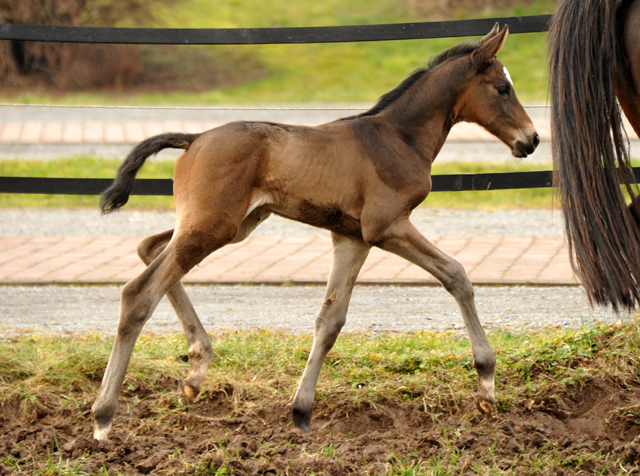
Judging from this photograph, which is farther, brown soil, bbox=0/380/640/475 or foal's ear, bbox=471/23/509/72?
foal's ear, bbox=471/23/509/72

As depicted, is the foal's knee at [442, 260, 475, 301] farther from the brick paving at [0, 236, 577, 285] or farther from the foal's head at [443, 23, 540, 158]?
the brick paving at [0, 236, 577, 285]

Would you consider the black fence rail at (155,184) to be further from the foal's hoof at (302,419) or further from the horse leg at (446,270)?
the foal's hoof at (302,419)

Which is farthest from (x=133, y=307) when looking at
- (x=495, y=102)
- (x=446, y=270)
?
(x=495, y=102)

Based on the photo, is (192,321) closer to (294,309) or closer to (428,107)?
(428,107)

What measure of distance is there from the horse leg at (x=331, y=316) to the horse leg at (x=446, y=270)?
0.84 ft

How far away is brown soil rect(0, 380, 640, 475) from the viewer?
2.93m

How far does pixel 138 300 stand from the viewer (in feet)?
10.3

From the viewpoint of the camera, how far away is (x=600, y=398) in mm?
3574

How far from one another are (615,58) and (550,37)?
1.09 feet

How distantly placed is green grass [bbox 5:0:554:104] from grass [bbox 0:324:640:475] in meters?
11.6

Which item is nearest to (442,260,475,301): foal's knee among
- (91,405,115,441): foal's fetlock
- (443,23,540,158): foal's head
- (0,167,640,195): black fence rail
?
(443,23,540,158): foal's head

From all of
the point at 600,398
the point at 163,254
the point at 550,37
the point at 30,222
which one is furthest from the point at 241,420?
the point at 30,222

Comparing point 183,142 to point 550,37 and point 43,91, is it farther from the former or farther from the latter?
point 43,91

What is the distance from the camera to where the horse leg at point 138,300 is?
3139mm
